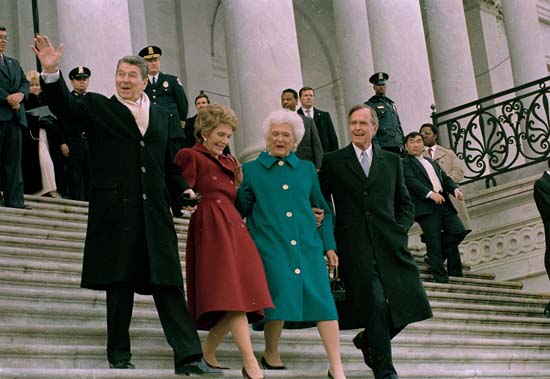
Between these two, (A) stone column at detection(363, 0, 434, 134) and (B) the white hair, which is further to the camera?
(A) stone column at detection(363, 0, 434, 134)

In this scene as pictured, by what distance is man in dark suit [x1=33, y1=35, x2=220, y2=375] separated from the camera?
245 inches

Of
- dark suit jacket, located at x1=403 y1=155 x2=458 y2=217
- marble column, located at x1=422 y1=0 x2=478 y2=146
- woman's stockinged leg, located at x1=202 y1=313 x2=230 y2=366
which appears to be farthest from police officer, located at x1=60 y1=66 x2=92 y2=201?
marble column, located at x1=422 y1=0 x2=478 y2=146

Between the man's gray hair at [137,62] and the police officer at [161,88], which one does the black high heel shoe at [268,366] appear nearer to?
the man's gray hair at [137,62]

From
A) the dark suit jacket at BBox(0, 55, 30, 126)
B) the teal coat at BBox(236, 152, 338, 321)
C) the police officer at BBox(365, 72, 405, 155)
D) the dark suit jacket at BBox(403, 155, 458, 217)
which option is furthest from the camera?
the police officer at BBox(365, 72, 405, 155)

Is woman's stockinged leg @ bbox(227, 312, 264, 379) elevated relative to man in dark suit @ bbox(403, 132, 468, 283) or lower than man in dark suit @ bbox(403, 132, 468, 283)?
lower

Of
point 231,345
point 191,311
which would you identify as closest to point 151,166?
point 191,311

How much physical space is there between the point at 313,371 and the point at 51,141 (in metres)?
5.44

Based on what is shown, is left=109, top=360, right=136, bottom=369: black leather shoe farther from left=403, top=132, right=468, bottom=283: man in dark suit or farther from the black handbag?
left=403, top=132, right=468, bottom=283: man in dark suit

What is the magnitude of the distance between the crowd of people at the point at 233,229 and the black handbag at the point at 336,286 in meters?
0.07

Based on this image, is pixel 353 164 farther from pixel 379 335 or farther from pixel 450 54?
pixel 450 54

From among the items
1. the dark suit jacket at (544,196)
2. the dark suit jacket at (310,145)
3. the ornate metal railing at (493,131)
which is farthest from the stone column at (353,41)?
the dark suit jacket at (544,196)

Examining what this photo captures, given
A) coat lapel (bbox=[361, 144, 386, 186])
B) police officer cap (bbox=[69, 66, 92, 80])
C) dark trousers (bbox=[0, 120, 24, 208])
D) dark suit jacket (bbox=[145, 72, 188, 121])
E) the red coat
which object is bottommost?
the red coat

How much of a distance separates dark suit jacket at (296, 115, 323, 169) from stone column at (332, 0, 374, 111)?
6878 millimetres

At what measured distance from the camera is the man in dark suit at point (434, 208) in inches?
468
